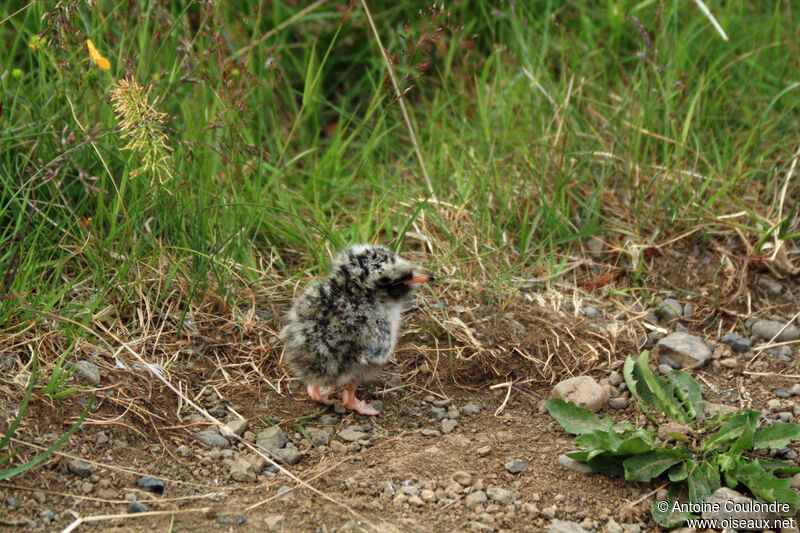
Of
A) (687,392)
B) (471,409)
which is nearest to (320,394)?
(471,409)

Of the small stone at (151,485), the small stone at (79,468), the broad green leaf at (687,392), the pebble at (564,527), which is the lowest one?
the broad green leaf at (687,392)

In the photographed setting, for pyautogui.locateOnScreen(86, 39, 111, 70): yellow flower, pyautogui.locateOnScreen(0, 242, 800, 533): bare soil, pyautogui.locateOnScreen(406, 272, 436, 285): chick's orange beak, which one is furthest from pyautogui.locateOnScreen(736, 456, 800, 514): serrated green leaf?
pyautogui.locateOnScreen(86, 39, 111, 70): yellow flower

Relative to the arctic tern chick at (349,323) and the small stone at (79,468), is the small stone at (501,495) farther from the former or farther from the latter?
the small stone at (79,468)

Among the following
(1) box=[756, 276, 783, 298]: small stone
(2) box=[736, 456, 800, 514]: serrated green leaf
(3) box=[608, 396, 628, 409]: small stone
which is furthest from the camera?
(1) box=[756, 276, 783, 298]: small stone

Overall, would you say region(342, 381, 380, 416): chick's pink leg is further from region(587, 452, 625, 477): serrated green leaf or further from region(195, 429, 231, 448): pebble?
region(587, 452, 625, 477): serrated green leaf

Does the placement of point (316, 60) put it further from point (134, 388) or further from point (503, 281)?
point (134, 388)

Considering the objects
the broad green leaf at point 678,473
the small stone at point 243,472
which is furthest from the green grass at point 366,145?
the broad green leaf at point 678,473
